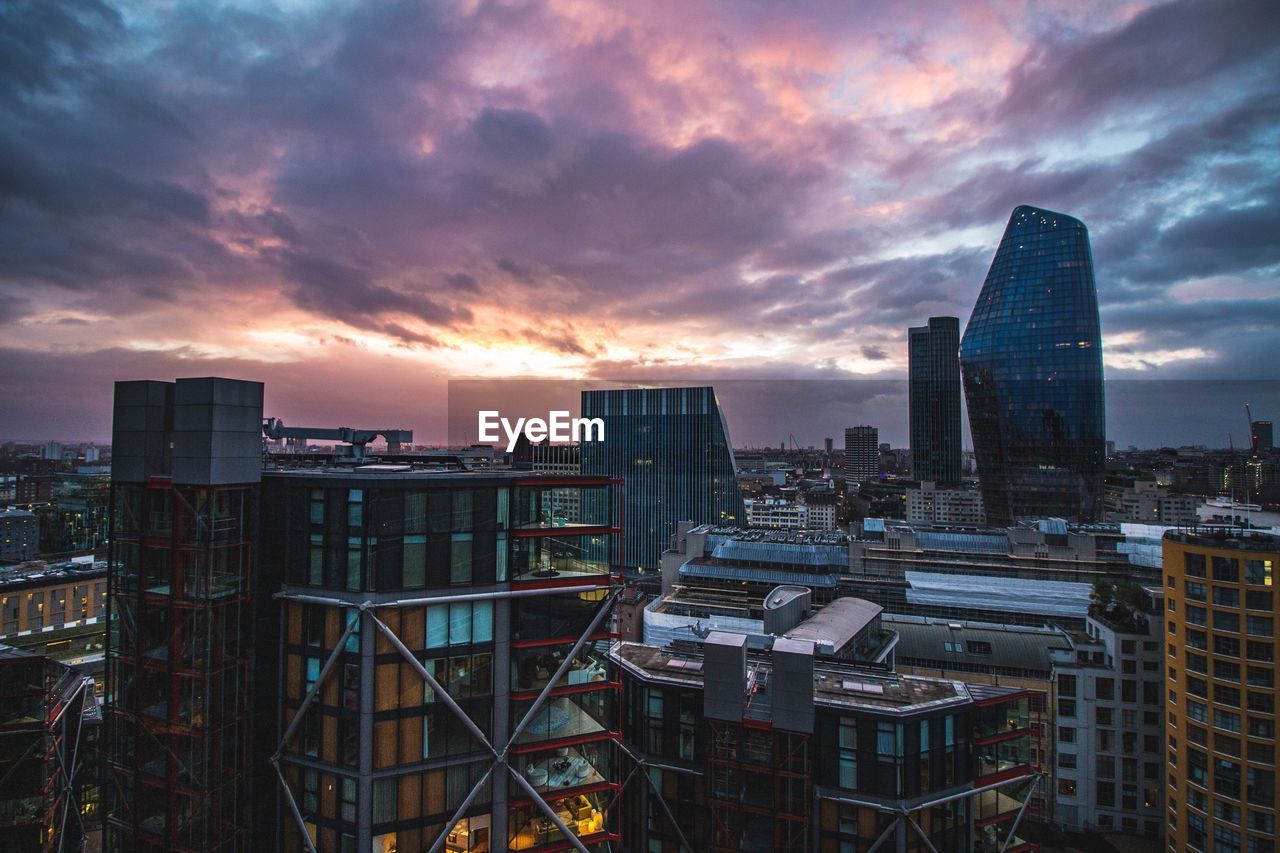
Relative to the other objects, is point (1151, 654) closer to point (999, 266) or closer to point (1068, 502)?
point (1068, 502)

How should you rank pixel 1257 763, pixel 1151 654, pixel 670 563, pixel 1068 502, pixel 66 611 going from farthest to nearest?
pixel 1068 502 < pixel 670 563 < pixel 66 611 < pixel 1151 654 < pixel 1257 763

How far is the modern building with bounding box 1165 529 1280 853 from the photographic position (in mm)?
40531

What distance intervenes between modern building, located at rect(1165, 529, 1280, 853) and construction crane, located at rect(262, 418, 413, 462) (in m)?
56.5

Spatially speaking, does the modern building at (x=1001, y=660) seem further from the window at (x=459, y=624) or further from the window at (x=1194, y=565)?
the window at (x=459, y=624)

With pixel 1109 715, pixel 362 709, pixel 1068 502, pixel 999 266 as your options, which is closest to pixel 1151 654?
pixel 1109 715

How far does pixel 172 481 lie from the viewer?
2333 cm

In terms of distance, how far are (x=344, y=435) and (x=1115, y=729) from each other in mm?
68304

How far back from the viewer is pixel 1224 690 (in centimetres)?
4191

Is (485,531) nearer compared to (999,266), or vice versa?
(485,531)

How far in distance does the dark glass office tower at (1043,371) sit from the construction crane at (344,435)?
196 meters

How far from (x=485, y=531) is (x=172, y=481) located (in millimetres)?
12105

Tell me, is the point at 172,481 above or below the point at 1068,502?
above

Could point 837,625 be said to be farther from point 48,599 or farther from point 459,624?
point 48,599

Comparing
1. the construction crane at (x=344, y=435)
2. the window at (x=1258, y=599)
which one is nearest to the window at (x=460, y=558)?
the construction crane at (x=344, y=435)
